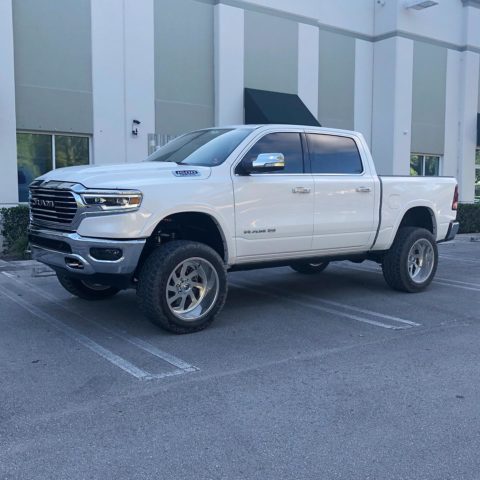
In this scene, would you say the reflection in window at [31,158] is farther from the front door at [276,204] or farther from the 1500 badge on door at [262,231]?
the 1500 badge on door at [262,231]

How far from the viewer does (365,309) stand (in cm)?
752

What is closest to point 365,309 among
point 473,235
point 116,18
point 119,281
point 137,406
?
point 119,281

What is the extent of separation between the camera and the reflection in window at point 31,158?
13.3m

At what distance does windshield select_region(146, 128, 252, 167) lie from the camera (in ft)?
21.7

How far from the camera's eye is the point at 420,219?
8.96 meters

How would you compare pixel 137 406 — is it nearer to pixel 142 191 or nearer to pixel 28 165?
pixel 142 191

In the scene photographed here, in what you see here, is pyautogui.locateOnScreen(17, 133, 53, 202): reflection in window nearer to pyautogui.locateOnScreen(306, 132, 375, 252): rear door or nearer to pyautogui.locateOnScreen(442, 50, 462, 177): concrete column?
pyautogui.locateOnScreen(306, 132, 375, 252): rear door

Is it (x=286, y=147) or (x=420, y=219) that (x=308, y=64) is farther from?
(x=286, y=147)

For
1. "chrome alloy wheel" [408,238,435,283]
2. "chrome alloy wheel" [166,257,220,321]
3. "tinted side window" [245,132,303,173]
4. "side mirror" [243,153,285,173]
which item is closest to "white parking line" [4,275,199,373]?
"chrome alloy wheel" [166,257,220,321]

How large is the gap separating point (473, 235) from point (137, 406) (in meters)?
16.6

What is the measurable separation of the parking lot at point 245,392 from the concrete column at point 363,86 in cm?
1339

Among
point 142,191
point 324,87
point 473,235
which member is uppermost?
point 324,87

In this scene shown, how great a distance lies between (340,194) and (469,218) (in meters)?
13.6

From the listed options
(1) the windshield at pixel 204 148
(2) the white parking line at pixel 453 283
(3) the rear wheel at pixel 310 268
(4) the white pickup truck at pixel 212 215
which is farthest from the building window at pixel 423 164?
(1) the windshield at pixel 204 148
